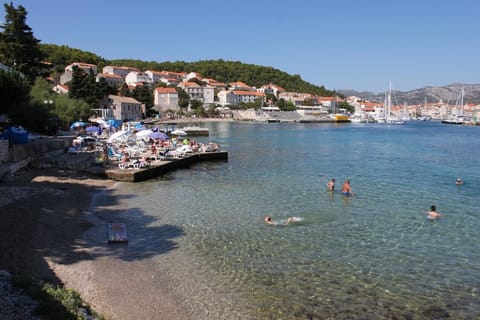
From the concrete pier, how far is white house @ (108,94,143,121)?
54.4 meters

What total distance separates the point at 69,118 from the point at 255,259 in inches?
1604

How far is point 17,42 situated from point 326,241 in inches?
1563

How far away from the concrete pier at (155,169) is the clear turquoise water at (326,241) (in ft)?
2.63

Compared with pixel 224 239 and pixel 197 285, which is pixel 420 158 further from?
pixel 197 285

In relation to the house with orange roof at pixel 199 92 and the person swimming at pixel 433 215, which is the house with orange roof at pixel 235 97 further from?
the person swimming at pixel 433 215

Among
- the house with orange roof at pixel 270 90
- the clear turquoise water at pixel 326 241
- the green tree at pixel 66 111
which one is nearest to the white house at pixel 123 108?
the green tree at pixel 66 111

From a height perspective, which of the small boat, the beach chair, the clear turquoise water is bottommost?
the clear turquoise water

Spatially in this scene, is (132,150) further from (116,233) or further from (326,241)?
(326,241)

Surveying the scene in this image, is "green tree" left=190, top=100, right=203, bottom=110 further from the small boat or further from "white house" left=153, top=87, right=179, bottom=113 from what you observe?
the small boat

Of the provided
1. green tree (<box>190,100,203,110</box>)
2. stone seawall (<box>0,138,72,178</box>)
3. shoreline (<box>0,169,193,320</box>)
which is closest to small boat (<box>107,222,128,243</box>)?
shoreline (<box>0,169,193,320</box>)

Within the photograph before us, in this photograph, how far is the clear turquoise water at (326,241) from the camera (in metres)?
8.56

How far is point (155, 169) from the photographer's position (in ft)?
75.0

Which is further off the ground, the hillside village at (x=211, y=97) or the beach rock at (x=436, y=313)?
the hillside village at (x=211, y=97)

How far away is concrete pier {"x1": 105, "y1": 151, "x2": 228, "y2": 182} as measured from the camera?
2088 cm
